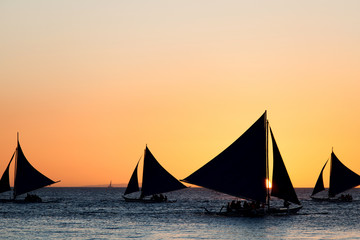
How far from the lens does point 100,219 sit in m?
78.4

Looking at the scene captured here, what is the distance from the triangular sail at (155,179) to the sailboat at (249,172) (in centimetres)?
3225

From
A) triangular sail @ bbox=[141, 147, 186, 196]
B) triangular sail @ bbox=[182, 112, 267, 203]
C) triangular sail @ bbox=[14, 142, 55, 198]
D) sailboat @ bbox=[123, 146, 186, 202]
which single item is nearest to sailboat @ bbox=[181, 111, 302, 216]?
triangular sail @ bbox=[182, 112, 267, 203]

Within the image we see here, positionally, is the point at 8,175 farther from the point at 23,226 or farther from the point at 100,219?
the point at 23,226

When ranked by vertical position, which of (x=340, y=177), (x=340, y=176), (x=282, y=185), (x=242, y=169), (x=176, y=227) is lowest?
(x=176, y=227)

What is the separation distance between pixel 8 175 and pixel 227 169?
4322 cm

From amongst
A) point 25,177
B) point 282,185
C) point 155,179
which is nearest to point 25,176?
point 25,177

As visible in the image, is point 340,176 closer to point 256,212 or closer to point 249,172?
point 256,212

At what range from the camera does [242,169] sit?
66750 mm

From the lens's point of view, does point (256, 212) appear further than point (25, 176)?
No

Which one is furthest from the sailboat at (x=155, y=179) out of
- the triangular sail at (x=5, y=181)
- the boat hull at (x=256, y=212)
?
the boat hull at (x=256, y=212)

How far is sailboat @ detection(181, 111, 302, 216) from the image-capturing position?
66125 millimetres

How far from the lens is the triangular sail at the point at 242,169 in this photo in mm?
66062

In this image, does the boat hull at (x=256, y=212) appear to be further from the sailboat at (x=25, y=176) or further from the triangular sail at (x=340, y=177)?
the triangular sail at (x=340, y=177)

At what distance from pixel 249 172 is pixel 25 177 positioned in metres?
46.0
